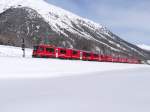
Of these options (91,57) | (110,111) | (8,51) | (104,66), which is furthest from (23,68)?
(91,57)

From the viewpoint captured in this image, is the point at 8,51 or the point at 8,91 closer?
the point at 8,91

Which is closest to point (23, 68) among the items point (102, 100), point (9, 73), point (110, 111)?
point (9, 73)

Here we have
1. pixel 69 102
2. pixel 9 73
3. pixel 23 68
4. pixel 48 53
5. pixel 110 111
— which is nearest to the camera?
pixel 110 111

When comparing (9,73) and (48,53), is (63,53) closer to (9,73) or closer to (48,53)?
(48,53)

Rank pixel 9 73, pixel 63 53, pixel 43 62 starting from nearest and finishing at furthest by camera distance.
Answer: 1. pixel 9 73
2. pixel 43 62
3. pixel 63 53

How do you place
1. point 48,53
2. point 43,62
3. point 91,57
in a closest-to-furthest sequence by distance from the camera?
point 43,62 < point 48,53 < point 91,57

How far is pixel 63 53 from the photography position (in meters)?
50.5

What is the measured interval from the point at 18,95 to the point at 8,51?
40939 millimetres

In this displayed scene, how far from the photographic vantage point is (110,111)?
36.6ft

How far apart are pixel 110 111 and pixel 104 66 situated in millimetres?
37080

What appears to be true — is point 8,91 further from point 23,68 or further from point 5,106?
point 23,68

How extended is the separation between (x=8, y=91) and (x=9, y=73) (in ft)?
23.7

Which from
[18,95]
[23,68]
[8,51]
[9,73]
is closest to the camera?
[18,95]

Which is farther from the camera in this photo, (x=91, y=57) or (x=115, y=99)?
(x=91, y=57)
